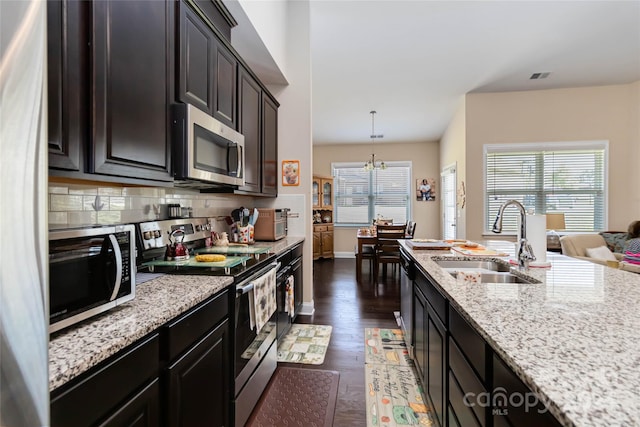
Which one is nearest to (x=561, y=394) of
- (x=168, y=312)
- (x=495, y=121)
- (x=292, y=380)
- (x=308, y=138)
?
(x=168, y=312)

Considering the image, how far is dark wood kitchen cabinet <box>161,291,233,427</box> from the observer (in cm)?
100

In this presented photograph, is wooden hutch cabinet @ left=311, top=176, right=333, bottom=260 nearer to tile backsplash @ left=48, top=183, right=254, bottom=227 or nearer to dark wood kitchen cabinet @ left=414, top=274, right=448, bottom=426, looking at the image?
tile backsplash @ left=48, top=183, right=254, bottom=227

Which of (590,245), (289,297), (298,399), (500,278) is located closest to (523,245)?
(500,278)

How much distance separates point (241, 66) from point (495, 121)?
13.6 ft

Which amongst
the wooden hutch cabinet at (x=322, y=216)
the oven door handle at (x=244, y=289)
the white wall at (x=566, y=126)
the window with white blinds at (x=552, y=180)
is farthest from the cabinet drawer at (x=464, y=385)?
the wooden hutch cabinet at (x=322, y=216)

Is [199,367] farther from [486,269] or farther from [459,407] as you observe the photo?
[486,269]

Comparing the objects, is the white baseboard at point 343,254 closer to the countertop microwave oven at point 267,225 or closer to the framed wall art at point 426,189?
the framed wall art at point 426,189

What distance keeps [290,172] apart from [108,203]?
2.06 meters

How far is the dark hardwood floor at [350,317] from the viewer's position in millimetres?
1868

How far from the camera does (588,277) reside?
141cm

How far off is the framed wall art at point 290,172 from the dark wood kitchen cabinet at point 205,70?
45.1 inches

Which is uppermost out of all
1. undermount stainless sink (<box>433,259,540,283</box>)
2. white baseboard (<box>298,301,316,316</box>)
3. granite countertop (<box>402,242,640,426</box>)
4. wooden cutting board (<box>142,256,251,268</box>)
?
wooden cutting board (<box>142,256,251,268</box>)

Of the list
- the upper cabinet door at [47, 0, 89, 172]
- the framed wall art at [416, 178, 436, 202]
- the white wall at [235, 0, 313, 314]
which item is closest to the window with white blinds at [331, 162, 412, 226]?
the framed wall art at [416, 178, 436, 202]

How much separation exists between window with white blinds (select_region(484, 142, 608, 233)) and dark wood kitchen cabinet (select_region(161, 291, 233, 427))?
4.61m
